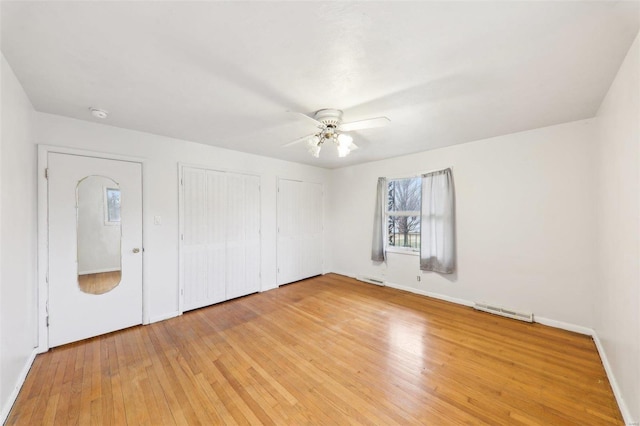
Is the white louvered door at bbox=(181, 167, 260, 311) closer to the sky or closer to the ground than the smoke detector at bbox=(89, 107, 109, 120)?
closer to the ground

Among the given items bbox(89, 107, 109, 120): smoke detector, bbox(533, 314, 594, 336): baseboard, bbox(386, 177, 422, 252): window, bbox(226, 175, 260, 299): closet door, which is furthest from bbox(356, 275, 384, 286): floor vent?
bbox(89, 107, 109, 120): smoke detector

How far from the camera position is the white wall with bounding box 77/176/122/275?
275 centimetres

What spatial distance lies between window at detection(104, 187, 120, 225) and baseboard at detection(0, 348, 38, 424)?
1401 mm

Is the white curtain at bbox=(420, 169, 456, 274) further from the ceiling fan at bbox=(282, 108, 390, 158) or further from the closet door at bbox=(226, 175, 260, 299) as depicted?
the closet door at bbox=(226, 175, 260, 299)

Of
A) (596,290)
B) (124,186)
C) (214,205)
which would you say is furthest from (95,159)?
(596,290)

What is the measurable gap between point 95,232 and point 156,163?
1.07 meters

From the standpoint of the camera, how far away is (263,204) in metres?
4.46

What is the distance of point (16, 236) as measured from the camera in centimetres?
194

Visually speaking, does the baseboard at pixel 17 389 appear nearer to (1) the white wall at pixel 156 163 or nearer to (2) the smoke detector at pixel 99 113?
(1) the white wall at pixel 156 163

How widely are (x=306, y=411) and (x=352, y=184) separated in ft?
13.7

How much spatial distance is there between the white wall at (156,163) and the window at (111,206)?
289mm

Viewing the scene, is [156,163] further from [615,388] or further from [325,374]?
[615,388]

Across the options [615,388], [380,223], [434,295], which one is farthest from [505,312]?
[380,223]

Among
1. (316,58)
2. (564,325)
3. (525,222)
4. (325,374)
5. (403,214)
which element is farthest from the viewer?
(403,214)
